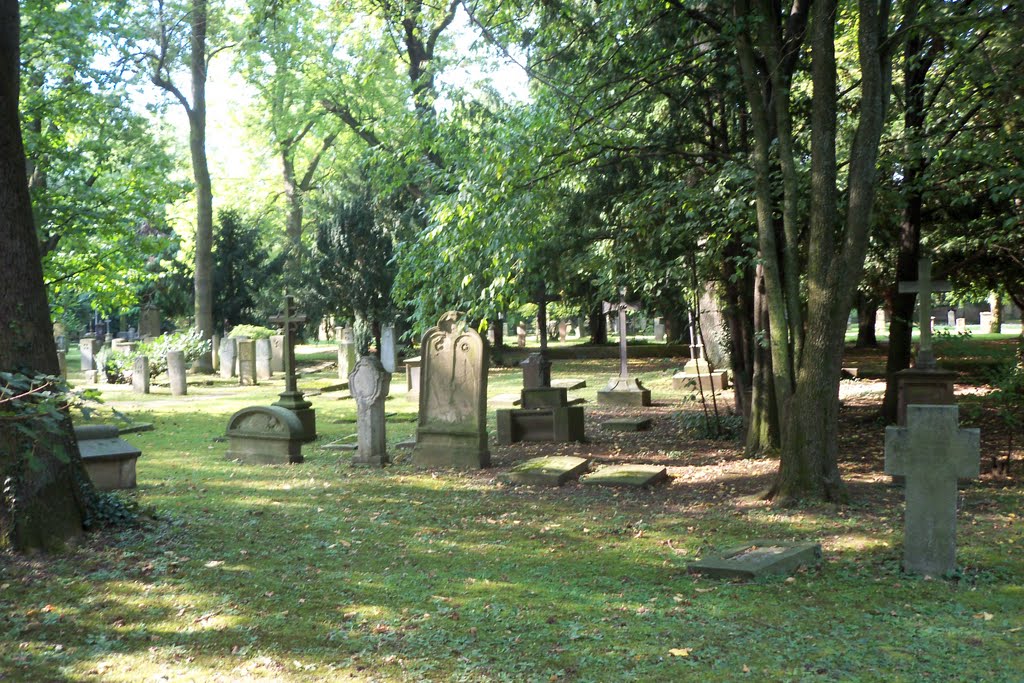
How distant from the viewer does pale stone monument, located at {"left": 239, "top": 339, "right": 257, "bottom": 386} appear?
2525 centimetres

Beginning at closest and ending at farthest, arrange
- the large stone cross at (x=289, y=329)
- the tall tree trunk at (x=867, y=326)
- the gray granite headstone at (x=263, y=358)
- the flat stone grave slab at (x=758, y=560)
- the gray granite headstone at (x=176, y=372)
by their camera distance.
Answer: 1. the flat stone grave slab at (x=758, y=560)
2. the large stone cross at (x=289, y=329)
3. the gray granite headstone at (x=176, y=372)
4. the gray granite headstone at (x=263, y=358)
5. the tall tree trunk at (x=867, y=326)

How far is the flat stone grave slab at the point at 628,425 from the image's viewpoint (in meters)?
15.1

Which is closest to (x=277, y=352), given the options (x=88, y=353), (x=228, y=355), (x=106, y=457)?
(x=228, y=355)

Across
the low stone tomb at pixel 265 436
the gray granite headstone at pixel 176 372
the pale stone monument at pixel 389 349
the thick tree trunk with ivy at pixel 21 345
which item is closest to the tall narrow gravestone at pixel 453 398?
the low stone tomb at pixel 265 436

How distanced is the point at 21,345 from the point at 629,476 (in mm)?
6488

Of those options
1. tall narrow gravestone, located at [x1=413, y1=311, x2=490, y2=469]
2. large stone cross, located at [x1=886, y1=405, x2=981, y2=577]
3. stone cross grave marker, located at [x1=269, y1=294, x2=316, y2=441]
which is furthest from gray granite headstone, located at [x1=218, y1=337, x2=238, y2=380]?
large stone cross, located at [x1=886, y1=405, x2=981, y2=577]

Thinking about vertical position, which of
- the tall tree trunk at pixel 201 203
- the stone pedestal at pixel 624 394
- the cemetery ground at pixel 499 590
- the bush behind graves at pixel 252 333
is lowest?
the cemetery ground at pixel 499 590

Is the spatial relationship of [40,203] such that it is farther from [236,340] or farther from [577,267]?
[236,340]

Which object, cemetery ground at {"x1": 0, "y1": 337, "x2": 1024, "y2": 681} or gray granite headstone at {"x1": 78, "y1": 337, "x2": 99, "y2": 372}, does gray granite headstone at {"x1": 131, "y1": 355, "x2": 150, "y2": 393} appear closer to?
gray granite headstone at {"x1": 78, "y1": 337, "x2": 99, "y2": 372}

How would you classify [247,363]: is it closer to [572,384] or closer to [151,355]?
[151,355]

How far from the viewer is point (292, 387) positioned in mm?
14992

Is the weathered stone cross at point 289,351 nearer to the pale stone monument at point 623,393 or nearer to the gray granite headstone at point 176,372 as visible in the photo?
the pale stone monument at point 623,393

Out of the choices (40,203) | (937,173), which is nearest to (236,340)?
(40,203)

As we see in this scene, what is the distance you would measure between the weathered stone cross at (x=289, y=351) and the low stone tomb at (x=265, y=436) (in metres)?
2.47
